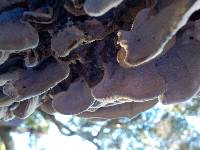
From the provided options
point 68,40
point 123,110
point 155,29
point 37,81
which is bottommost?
point 123,110

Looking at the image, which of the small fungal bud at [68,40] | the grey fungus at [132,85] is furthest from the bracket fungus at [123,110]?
the small fungal bud at [68,40]

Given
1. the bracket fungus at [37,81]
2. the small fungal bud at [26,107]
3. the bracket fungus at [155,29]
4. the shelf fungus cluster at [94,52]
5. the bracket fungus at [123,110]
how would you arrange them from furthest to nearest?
the bracket fungus at [123,110] < the small fungal bud at [26,107] < the bracket fungus at [37,81] < the shelf fungus cluster at [94,52] < the bracket fungus at [155,29]

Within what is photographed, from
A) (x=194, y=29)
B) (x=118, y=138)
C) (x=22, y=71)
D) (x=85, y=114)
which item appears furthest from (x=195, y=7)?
(x=118, y=138)

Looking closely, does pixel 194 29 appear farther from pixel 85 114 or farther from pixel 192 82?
pixel 85 114

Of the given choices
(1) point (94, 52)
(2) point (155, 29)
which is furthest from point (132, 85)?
(2) point (155, 29)

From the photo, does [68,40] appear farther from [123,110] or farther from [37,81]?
[123,110]

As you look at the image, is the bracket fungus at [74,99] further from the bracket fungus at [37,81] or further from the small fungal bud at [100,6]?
the small fungal bud at [100,6]

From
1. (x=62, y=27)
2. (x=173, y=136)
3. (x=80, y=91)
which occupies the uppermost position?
(x=62, y=27)

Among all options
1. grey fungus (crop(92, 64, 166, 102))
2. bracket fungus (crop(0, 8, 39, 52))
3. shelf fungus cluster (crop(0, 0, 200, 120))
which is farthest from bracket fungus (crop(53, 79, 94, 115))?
bracket fungus (crop(0, 8, 39, 52))

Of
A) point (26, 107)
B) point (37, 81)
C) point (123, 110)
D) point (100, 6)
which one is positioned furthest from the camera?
point (123, 110)
